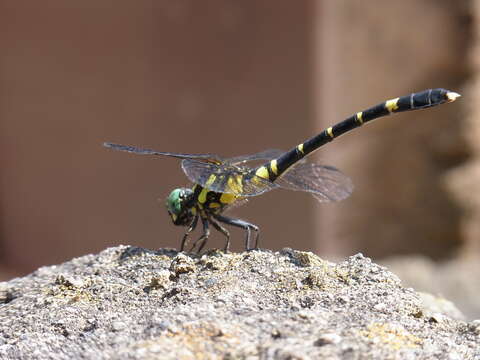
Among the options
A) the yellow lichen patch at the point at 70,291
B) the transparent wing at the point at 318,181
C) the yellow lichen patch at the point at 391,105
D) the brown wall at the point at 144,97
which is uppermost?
the brown wall at the point at 144,97

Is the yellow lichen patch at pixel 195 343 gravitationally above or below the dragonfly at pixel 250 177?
below

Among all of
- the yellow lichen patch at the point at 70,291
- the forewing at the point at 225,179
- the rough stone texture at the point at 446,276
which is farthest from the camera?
the rough stone texture at the point at 446,276

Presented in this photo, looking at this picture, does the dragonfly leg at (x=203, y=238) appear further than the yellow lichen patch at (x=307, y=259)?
Yes

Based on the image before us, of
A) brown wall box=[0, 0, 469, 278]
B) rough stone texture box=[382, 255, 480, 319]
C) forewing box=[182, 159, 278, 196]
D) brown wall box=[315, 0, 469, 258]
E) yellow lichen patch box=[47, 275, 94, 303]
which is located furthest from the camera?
brown wall box=[315, 0, 469, 258]

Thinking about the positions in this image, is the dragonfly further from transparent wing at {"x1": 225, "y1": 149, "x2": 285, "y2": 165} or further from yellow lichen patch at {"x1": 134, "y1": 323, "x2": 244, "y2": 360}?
yellow lichen patch at {"x1": 134, "y1": 323, "x2": 244, "y2": 360}

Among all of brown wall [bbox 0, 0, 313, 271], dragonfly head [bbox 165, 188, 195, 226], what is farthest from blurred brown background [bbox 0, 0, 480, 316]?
dragonfly head [bbox 165, 188, 195, 226]

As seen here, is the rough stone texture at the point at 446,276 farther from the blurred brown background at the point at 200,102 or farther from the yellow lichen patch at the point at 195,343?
the yellow lichen patch at the point at 195,343

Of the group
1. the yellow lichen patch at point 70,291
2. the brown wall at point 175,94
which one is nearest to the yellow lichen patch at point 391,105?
the yellow lichen patch at point 70,291
